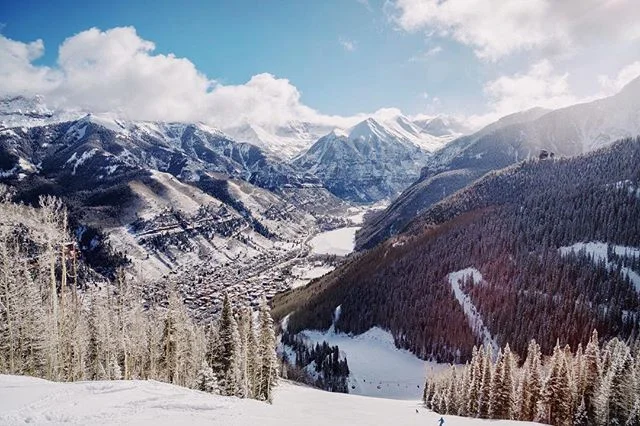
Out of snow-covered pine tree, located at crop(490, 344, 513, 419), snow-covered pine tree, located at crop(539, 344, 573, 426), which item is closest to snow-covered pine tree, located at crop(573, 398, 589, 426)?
snow-covered pine tree, located at crop(539, 344, 573, 426)

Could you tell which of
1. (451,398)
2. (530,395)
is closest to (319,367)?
(451,398)

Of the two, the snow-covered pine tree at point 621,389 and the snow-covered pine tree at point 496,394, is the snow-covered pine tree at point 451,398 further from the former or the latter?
the snow-covered pine tree at point 621,389

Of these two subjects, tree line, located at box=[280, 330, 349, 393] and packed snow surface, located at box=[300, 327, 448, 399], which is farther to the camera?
tree line, located at box=[280, 330, 349, 393]

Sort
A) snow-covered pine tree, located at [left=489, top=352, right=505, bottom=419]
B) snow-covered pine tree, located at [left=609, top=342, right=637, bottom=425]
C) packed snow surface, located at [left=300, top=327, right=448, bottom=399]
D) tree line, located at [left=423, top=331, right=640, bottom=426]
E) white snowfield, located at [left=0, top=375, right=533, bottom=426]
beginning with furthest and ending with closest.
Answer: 1. packed snow surface, located at [left=300, top=327, right=448, bottom=399]
2. snow-covered pine tree, located at [left=489, top=352, right=505, bottom=419]
3. tree line, located at [left=423, top=331, right=640, bottom=426]
4. snow-covered pine tree, located at [left=609, top=342, right=637, bottom=425]
5. white snowfield, located at [left=0, top=375, right=533, bottom=426]

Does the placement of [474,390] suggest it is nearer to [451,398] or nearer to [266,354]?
[451,398]

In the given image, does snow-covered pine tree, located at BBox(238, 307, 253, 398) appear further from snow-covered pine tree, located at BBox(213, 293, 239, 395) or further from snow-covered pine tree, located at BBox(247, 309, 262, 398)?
snow-covered pine tree, located at BBox(213, 293, 239, 395)

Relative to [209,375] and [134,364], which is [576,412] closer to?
[209,375]

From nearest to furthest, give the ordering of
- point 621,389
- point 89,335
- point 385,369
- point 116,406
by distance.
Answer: point 116,406, point 621,389, point 89,335, point 385,369
